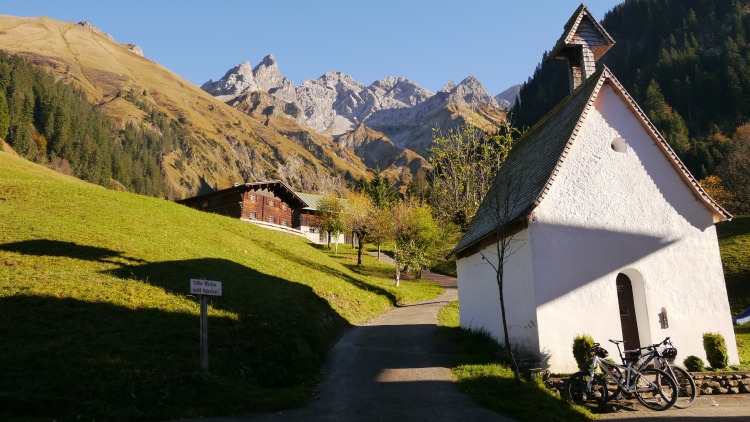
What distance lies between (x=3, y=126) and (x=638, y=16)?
18070cm

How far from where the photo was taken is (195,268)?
806 inches

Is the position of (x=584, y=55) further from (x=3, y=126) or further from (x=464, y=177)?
(x=3, y=126)

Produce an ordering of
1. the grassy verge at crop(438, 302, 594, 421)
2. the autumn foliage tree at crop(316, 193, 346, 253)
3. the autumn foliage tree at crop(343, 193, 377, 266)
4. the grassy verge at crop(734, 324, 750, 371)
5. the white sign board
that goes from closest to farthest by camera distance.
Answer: the grassy verge at crop(438, 302, 594, 421), the white sign board, the grassy verge at crop(734, 324, 750, 371), the autumn foliage tree at crop(343, 193, 377, 266), the autumn foliage tree at crop(316, 193, 346, 253)

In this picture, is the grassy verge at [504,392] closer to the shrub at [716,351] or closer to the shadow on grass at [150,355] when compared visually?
the shadow on grass at [150,355]

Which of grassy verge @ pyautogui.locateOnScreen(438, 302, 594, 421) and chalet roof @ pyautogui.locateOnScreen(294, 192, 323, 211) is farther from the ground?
chalet roof @ pyautogui.locateOnScreen(294, 192, 323, 211)

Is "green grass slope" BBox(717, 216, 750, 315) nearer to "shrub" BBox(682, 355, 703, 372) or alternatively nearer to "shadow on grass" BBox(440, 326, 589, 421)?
"shrub" BBox(682, 355, 703, 372)

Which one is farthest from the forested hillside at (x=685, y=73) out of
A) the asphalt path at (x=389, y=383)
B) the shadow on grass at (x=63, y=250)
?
the shadow on grass at (x=63, y=250)

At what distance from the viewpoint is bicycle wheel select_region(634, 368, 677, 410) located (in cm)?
1110

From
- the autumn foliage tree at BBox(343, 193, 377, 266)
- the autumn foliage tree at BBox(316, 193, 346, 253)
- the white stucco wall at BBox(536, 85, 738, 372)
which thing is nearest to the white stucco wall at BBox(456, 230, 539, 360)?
the white stucco wall at BBox(536, 85, 738, 372)

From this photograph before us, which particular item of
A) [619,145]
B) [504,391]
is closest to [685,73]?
[619,145]

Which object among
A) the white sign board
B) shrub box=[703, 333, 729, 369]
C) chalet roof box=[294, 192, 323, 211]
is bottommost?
shrub box=[703, 333, 729, 369]

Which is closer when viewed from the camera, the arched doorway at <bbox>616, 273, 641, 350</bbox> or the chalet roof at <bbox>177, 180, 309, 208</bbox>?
the arched doorway at <bbox>616, 273, 641, 350</bbox>

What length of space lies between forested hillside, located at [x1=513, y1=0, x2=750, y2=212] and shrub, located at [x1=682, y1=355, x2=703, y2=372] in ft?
212

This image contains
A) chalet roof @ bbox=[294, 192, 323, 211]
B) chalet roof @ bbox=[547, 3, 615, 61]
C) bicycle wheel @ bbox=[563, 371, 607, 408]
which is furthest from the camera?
chalet roof @ bbox=[294, 192, 323, 211]
